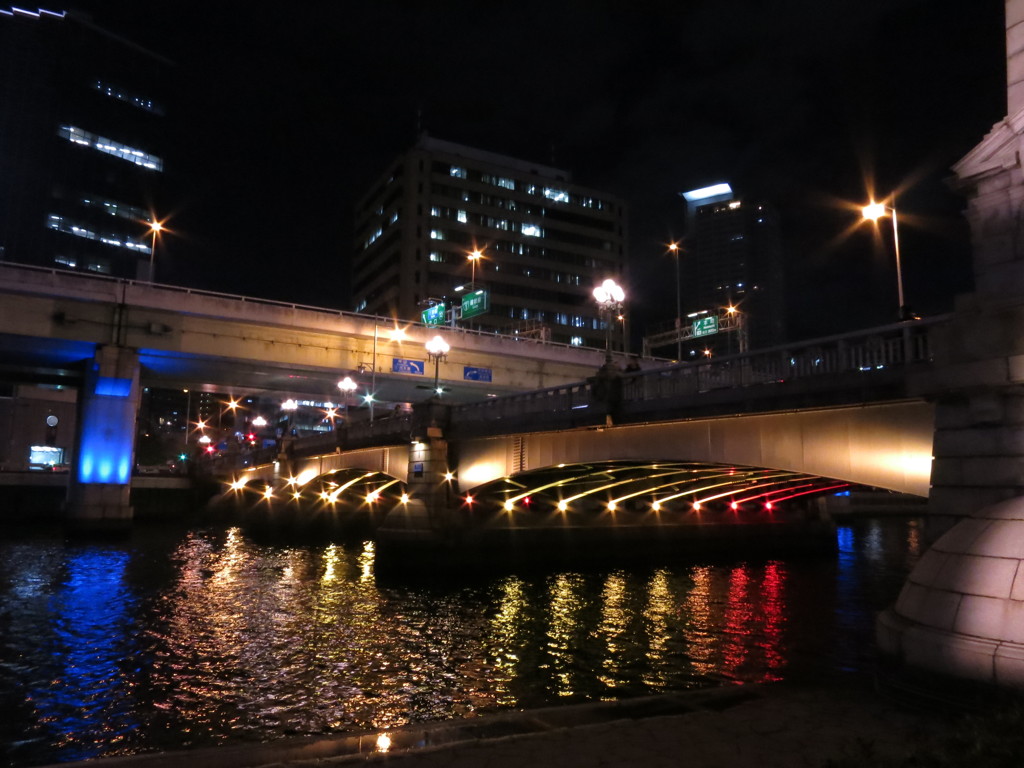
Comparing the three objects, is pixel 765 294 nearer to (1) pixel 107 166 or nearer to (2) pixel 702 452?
(1) pixel 107 166

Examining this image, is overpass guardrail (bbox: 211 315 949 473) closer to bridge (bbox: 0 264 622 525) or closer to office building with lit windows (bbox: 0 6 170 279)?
bridge (bbox: 0 264 622 525)

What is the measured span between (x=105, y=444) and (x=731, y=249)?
166013 mm

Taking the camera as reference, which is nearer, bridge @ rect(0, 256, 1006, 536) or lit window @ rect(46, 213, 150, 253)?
bridge @ rect(0, 256, 1006, 536)

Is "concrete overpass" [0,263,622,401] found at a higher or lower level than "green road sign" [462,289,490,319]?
lower

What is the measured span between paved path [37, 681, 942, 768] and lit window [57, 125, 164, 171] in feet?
435

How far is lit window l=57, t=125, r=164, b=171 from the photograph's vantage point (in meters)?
115

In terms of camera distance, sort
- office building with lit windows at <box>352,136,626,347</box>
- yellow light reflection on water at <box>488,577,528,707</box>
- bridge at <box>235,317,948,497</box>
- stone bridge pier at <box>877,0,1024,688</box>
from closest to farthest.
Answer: stone bridge pier at <box>877,0,1024,688</box> → yellow light reflection on water at <box>488,577,528,707</box> → bridge at <box>235,317,948,497</box> → office building with lit windows at <box>352,136,626,347</box>

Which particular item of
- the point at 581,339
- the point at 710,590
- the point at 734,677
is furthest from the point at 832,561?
the point at 581,339

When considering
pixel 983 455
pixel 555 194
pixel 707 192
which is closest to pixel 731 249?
pixel 707 192

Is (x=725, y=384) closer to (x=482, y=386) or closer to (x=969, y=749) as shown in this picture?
(x=969, y=749)

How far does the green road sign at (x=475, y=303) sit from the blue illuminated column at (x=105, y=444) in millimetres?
25747

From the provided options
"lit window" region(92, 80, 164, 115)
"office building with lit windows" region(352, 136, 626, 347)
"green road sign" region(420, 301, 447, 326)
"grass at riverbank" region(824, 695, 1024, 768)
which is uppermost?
"lit window" region(92, 80, 164, 115)

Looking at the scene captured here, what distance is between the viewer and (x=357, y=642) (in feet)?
62.2

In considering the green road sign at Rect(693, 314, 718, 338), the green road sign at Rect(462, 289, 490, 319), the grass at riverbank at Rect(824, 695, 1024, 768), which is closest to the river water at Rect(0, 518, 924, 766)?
the grass at riverbank at Rect(824, 695, 1024, 768)
